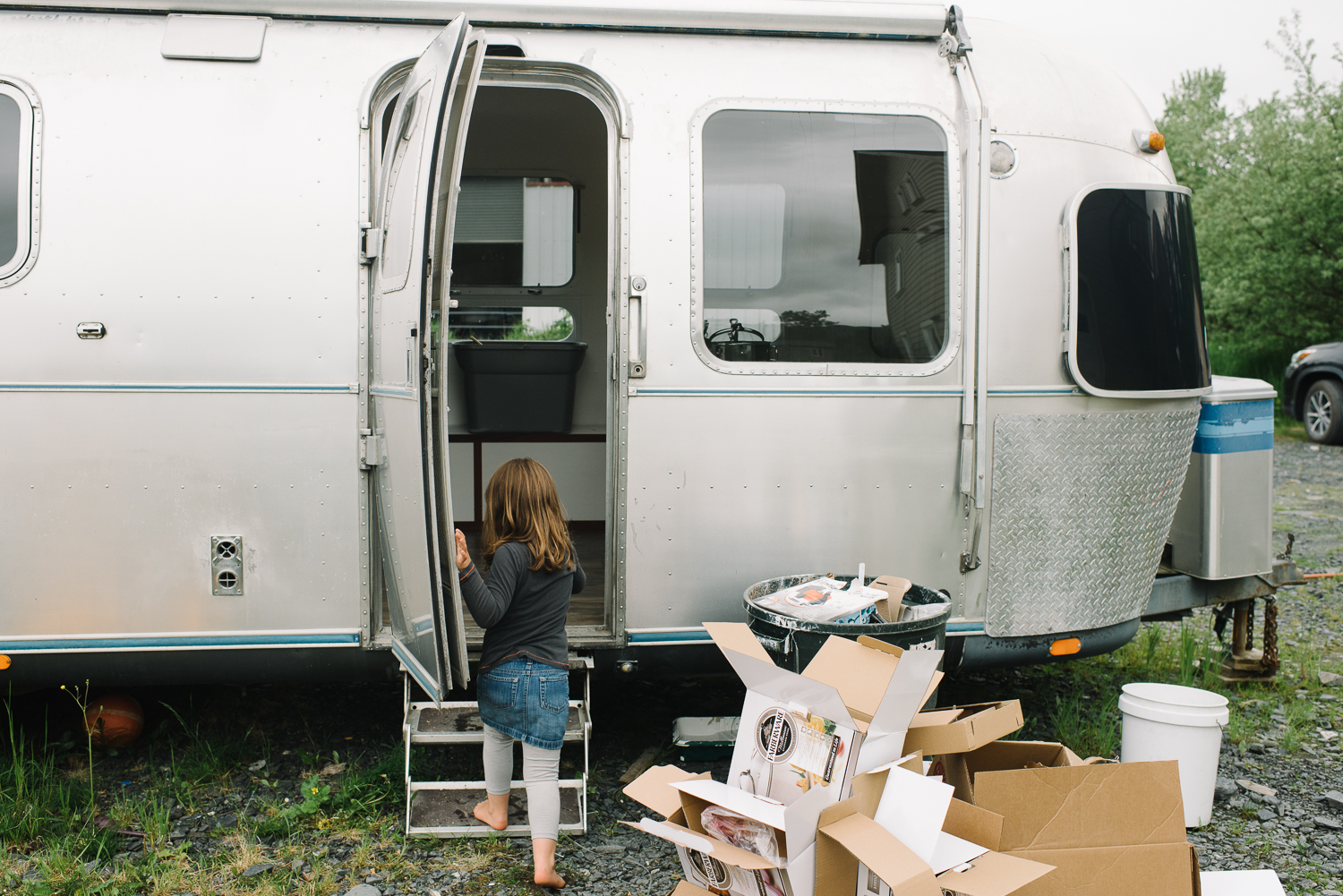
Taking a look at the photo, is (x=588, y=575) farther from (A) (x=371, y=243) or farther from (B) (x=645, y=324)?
(A) (x=371, y=243)

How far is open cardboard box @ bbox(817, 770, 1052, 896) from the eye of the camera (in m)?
2.23

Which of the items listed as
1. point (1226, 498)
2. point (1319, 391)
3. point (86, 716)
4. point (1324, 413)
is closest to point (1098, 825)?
point (1226, 498)

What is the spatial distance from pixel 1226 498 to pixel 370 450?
358 centimetres

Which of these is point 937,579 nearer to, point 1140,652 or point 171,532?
point 1140,652

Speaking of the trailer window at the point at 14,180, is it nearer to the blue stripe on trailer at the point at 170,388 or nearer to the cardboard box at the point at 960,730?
the blue stripe on trailer at the point at 170,388

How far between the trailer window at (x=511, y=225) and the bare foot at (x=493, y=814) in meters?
3.43

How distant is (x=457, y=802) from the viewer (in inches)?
135

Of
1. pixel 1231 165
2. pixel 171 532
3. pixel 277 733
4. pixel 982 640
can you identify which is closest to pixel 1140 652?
pixel 982 640

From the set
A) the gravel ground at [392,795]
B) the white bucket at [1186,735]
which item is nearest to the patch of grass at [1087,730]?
the gravel ground at [392,795]

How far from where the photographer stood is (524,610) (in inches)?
122

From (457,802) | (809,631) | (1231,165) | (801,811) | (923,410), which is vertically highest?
(1231,165)

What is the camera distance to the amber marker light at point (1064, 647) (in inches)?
147

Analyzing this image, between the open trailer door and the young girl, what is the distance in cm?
18

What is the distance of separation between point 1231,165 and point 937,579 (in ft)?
60.6
